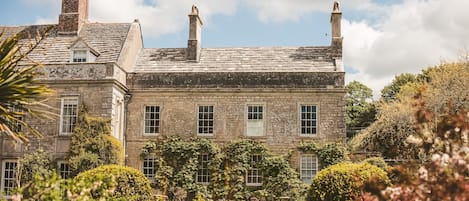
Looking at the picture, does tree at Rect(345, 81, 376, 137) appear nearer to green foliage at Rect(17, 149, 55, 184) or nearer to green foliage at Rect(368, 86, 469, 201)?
green foliage at Rect(17, 149, 55, 184)

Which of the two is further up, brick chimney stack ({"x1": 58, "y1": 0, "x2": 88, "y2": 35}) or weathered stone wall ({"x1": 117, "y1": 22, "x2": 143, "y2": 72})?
brick chimney stack ({"x1": 58, "y1": 0, "x2": 88, "y2": 35})

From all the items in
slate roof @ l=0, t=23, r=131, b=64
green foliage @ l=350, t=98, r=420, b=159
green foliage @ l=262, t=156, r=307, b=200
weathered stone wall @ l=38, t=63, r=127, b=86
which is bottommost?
green foliage @ l=262, t=156, r=307, b=200

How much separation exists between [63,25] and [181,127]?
8.06 m

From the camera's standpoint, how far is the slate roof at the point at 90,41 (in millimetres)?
25578

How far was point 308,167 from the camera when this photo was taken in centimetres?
2412

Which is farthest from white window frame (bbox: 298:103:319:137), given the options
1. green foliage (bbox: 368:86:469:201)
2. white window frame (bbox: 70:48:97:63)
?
green foliage (bbox: 368:86:469:201)

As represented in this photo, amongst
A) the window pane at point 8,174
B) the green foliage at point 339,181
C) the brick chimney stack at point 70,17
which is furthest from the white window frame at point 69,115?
the green foliage at point 339,181

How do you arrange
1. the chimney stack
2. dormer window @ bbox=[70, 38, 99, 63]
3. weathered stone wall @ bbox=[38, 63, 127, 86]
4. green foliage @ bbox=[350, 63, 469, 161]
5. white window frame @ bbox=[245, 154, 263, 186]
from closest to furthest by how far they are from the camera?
weathered stone wall @ bbox=[38, 63, 127, 86] < white window frame @ bbox=[245, 154, 263, 186] < dormer window @ bbox=[70, 38, 99, 63] < the chimney stack < green foliage @ bbox=[350, 63, 469, 161]

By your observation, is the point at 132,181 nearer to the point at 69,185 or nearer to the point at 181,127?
the point at 181,127

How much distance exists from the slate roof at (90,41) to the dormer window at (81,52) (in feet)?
1.32

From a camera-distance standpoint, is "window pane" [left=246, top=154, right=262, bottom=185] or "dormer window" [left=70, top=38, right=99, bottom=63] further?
"dormer window" [left=70, top=38, right=99, bottom=63]

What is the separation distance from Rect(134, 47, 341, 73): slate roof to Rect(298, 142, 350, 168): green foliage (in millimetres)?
3584

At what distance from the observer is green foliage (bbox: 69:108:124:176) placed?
22.2 metres

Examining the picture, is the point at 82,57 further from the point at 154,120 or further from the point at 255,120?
the point at 255,120
